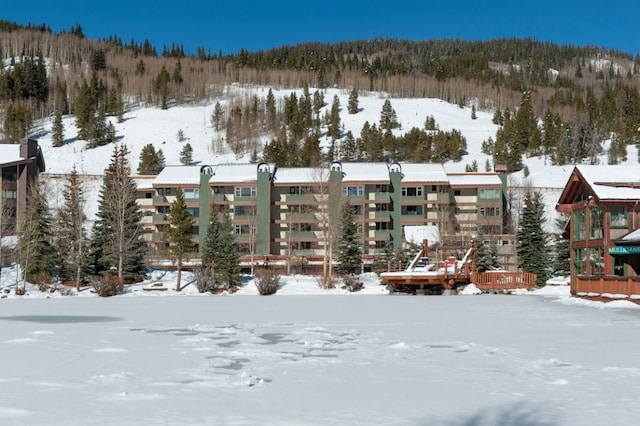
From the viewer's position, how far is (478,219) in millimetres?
68000

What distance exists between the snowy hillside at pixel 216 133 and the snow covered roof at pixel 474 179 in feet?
38.4

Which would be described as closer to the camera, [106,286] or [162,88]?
[106,286]

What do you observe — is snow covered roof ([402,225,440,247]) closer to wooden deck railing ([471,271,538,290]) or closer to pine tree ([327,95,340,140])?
wooden deck railing ([471,271,538,290])

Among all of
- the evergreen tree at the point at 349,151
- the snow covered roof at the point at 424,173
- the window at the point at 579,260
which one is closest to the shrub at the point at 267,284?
the window at the point at 579,260

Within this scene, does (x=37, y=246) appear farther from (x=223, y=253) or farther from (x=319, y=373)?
(x=319, y=373)

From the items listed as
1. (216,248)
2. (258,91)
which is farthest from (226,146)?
(216,248)

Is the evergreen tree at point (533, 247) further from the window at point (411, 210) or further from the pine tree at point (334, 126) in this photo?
the pine tree at point (334, 126)

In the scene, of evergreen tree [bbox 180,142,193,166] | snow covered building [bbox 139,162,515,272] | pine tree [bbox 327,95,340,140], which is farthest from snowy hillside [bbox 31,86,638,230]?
snow covered building [bbox 139,162,515,272]

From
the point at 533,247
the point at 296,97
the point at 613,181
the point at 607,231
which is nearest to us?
the point at 607,231

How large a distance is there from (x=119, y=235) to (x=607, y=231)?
88.7 ft

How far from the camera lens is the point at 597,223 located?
3161cm

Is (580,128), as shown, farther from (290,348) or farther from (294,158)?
(290,348)

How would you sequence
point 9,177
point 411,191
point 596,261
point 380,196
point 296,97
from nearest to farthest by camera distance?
point 596,261, point 9,177, point 380,196, point 411,191, point 296,97

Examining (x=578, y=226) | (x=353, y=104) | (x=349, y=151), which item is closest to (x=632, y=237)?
(x=578, y=226)
